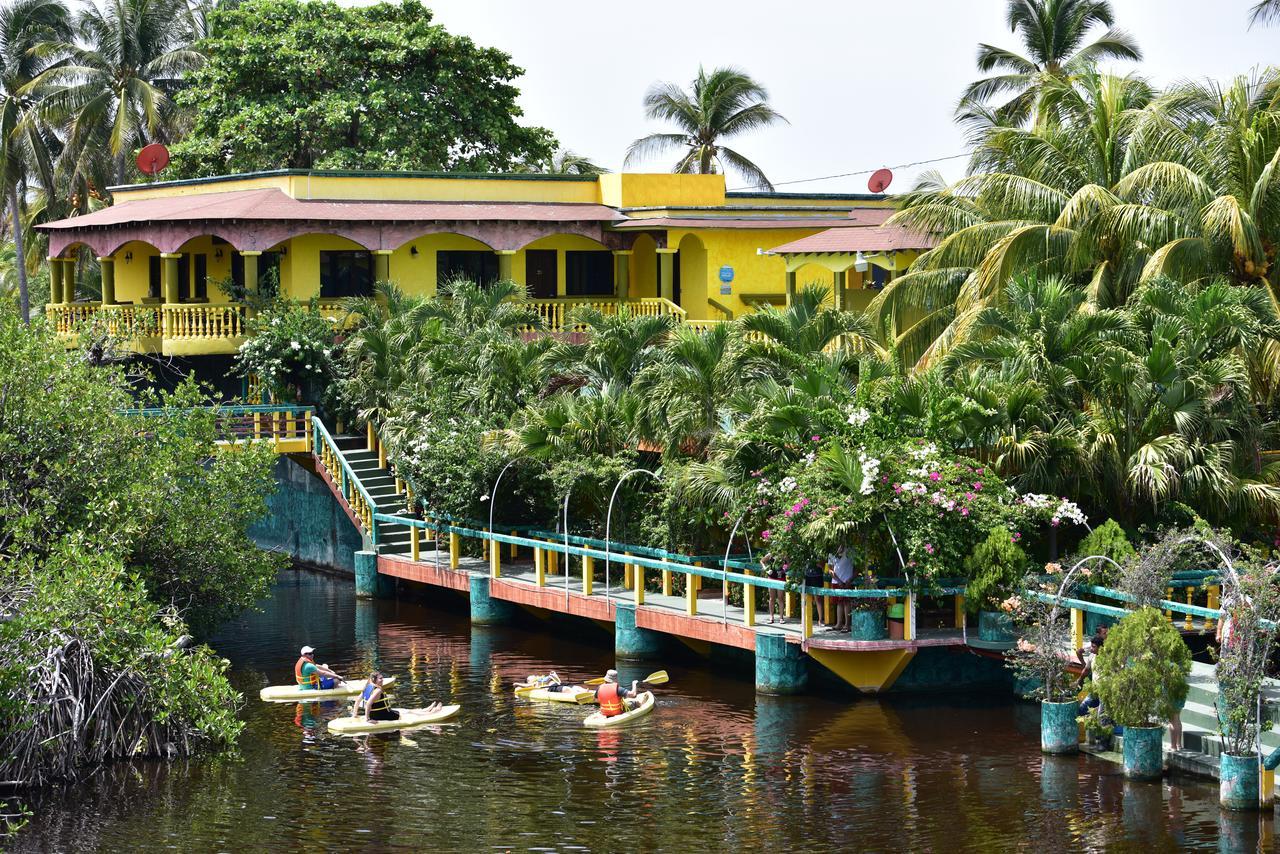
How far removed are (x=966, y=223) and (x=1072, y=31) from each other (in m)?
20.2

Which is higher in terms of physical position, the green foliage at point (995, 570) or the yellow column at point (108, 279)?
the yellow column at point (108, 279)

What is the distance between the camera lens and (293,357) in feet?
136

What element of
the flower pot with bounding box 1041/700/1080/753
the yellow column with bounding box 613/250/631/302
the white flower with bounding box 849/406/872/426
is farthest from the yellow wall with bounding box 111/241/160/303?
the flower pot with bounding box 1041/700/1080/753

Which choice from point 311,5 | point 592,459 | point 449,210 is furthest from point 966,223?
point 311,5

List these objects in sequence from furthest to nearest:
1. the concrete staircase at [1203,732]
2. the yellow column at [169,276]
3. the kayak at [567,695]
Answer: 1. the yellow column at [169,276]
2. the kayak at [567,695]
3. the concrete staircase at [1203,732]

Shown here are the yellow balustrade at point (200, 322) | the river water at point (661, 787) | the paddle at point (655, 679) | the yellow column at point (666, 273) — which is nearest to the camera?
the river water at point (661, 787)

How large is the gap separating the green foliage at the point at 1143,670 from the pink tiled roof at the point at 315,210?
1030 inches

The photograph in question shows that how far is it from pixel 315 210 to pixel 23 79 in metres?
21.0

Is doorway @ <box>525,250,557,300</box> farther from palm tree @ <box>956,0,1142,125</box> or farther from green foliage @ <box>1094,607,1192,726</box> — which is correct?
green foliage @ <box>1094,607,1192,726</box>

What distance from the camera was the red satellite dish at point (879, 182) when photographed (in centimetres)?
5238

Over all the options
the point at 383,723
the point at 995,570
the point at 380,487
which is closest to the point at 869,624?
the point at 995,570

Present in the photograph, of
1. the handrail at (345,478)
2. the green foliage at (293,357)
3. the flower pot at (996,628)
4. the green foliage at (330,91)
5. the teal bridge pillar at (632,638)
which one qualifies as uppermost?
the green foliage at (330,91)

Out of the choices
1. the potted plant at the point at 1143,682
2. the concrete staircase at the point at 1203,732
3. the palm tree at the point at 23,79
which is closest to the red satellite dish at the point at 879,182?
the palm tree at the point at 23,79

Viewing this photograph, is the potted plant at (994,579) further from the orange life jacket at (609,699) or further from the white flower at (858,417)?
the orange life jacket at (609,699)
